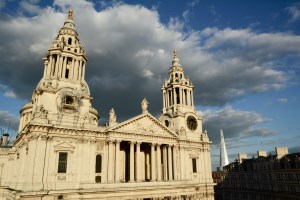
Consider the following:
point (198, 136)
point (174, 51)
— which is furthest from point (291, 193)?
point (174, 51)

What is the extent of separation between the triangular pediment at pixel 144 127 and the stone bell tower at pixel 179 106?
4.52m

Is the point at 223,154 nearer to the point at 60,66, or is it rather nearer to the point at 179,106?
the point at 179,106

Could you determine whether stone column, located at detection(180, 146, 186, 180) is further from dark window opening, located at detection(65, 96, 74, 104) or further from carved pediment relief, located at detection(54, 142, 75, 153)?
dark window opening, located at detection(65, 96, 74, 104)

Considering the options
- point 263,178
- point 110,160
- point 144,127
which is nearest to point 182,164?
point 144,127

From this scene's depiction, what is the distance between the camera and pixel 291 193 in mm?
56156

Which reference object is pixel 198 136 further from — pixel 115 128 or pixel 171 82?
pixel 115 128

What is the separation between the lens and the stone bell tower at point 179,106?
165 feet

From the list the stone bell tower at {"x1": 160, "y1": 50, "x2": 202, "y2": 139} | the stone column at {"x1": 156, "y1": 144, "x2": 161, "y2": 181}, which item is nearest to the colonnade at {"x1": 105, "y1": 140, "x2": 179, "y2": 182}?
the stone column at {"x1": 156, "y1": 144, "x2": 161, "y2": 181}

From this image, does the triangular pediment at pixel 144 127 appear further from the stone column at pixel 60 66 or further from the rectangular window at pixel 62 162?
the stone column at pixel 60 66

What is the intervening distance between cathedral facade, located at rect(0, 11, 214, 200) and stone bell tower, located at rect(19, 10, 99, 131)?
0.45 feet

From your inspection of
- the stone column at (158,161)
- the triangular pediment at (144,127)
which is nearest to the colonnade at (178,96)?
the triangular pediment at (144,127)

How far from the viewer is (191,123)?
51.8m

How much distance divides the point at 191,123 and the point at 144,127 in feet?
44.1

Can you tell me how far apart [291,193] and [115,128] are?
45.5 m
